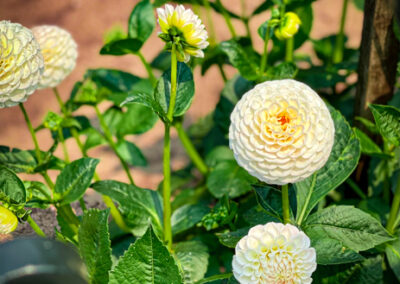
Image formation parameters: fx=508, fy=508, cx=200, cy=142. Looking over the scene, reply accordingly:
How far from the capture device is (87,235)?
27.1 inches

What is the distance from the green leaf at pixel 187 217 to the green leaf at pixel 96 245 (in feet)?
0.60

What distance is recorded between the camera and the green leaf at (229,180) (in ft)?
3.09

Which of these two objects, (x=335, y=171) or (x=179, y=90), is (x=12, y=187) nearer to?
(x=179, y=90)

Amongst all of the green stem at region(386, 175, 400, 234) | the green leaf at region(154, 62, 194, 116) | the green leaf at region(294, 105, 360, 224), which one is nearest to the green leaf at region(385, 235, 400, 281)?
the green stem at region(386, 175, 400, 234)

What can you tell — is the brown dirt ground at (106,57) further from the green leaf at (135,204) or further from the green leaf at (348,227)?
the green leaf at (348,227)

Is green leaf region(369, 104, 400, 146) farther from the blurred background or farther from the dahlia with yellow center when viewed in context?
the blurred background

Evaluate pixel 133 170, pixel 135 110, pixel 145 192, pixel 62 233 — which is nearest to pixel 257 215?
pixel 145 192

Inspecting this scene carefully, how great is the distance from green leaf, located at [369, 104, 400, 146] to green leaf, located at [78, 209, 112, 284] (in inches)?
15.3

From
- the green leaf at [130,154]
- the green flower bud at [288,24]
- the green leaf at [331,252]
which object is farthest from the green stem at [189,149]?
the green leaf at [331,252]

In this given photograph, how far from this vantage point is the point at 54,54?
0.85m

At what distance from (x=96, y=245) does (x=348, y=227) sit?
0.35 meters

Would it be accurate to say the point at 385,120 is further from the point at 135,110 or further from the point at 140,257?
the point at 135,110

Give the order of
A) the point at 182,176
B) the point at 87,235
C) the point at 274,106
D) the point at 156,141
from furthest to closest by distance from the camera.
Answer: the point at 156,141 < the point at 182,176 < the point at 87,235 < the point at 274,106

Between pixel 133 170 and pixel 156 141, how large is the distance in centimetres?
15
